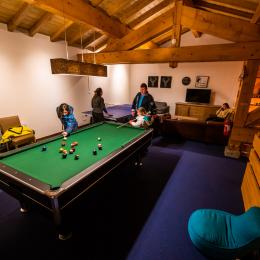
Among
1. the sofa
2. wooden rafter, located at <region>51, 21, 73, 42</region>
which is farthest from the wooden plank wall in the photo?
wooden rafter, located at <region>51, 21, 73, 42</region>

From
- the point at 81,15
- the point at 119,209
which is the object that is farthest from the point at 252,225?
the point at 81,15

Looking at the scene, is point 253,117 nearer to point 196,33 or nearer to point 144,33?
point 144,33

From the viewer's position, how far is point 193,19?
390 centimetres

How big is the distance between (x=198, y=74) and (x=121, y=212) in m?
7.02

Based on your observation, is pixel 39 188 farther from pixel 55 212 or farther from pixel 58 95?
pixel 58 95

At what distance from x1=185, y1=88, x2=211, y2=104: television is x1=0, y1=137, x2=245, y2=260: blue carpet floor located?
4.18 meters

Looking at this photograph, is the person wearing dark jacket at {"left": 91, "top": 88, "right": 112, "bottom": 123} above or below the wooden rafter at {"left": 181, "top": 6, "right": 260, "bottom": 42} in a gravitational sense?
below

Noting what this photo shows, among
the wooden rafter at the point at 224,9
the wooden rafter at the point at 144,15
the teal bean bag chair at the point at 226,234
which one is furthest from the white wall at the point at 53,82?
the teal bean bag chair at the point at 226,234

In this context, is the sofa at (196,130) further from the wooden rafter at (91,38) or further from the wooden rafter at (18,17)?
the wooden rafter at (18,17)

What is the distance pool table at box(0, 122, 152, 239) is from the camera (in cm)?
156

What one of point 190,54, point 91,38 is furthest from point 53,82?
point 190,54

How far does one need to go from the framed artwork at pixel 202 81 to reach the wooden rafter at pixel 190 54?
3743 mm

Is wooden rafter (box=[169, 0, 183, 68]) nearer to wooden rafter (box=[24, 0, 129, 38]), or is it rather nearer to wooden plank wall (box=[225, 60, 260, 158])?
wooden rafter (box=[24, 0, 129, 38])

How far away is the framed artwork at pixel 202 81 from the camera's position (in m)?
7.43
